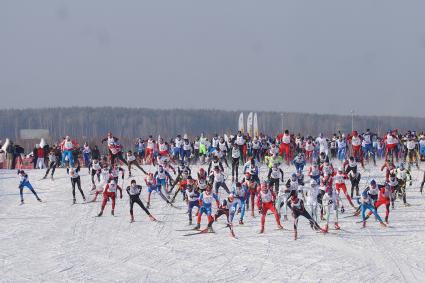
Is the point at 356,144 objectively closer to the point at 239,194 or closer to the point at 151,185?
the point at 151,185

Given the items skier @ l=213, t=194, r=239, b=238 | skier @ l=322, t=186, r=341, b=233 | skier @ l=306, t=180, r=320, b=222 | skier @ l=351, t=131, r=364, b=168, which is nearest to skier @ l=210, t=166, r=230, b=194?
skier @ l=213, t=194, r=239, b=238

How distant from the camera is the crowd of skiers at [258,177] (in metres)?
23.1

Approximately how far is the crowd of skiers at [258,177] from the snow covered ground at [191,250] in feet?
2.24

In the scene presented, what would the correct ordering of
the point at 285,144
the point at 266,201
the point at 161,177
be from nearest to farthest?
the point at 266,201, the point at 161,177, the point at 285,144

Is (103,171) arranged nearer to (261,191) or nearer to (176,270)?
(261,191)

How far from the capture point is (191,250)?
68.1 ft

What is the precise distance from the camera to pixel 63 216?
89.2ft

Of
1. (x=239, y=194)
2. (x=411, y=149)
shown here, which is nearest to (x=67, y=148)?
(x=239, y=194)

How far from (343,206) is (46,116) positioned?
173m

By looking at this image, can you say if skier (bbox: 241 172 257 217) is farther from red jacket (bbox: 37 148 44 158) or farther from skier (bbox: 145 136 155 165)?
red jacket (bbox: 37 148 44 158)

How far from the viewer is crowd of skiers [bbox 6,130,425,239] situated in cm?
2306

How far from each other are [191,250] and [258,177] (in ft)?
28.7

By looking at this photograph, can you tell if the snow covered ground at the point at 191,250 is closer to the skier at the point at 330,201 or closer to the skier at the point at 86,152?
the skier at the point at 330,201

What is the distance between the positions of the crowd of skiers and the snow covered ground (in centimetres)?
68
